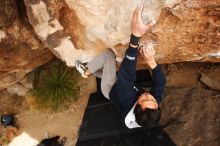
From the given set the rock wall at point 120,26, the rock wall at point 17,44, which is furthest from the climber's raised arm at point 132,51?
the rock wall at point 17,44

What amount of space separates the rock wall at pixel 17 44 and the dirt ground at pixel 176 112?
3.35ft

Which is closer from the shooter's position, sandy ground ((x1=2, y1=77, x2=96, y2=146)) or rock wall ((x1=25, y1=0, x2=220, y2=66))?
rock wall ((x1=25, y1=0, x2=220, y2=66))

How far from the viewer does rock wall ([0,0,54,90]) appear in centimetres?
601

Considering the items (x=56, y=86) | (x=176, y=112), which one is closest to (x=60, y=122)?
(x=56, y=86)

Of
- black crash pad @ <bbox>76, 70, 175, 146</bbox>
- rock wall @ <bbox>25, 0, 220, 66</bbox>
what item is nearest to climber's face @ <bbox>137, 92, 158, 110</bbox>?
rock wall @ <bbox>25, 0, 220, 66</bbox>

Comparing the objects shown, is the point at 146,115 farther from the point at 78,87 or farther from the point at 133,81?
the point at 78,87

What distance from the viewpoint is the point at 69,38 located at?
6.04 metres

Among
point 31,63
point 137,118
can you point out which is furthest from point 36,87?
point 137,118

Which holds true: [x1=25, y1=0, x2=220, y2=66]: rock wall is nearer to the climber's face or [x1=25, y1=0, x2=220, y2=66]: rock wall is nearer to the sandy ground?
the climber's face

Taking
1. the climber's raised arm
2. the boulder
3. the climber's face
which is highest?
the climber's raised arm

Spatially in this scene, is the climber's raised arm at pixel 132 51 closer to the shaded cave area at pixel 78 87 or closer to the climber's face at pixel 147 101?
the climber's face at pixel 147 101

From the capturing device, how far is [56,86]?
7863mm

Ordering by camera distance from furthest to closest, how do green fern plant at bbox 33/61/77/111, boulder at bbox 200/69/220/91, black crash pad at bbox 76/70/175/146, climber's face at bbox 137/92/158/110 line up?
1. green fern plant at bbox 33/61/77/111
2. boulder at bbox 200/69/220/91
3. black crash pad at bbox 76/70/175/146
4. climber's face at bbox 137/92/158/110

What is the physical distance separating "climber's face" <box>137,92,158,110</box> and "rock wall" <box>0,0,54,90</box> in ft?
8.15
